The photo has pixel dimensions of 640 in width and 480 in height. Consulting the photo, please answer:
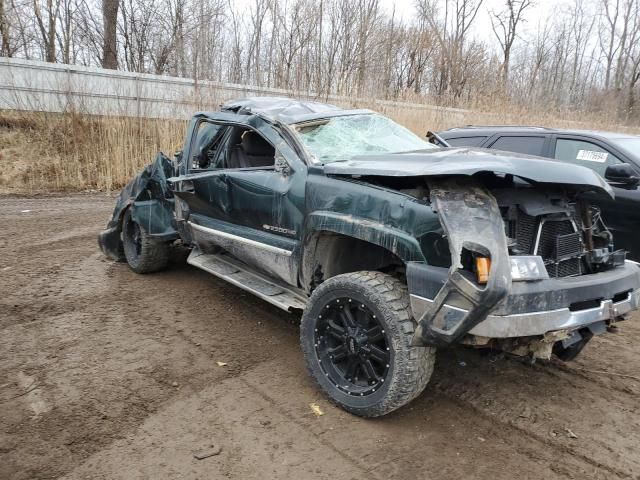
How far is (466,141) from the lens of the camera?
22.2 feet

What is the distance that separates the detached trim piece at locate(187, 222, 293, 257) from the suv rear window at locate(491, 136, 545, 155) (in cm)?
373

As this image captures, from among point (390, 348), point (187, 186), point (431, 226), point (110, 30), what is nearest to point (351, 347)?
point (390, 348)

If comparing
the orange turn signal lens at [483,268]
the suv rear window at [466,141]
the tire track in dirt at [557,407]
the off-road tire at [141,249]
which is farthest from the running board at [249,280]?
the suv rear window at [466,141]

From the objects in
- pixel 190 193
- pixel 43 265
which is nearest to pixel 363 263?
pixel 190 193

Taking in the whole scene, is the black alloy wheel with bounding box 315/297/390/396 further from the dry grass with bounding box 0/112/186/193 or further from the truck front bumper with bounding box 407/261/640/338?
the dry grass with bounding box 0/112/186/193

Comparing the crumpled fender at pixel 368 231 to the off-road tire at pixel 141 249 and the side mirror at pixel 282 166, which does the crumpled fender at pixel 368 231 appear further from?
the off-road tire at pixel 141 249

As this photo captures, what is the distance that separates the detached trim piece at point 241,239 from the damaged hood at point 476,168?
2.57 ft

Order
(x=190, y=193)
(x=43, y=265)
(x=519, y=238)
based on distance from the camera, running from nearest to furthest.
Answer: (x=519, y=238) < (x=190, y=193) < (x=43, y=265)

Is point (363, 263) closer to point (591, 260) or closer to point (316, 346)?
point (316, 346)

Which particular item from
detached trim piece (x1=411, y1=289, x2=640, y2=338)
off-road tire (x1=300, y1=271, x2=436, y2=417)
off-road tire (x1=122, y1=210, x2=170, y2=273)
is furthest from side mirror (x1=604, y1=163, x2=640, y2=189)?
off-road tire (x1=122, y1=210, x2=170, y2=273)

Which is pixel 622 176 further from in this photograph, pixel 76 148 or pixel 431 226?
pixel 76 148

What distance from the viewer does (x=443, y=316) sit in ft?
8.27

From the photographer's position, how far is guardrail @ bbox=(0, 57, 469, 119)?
39.7ft

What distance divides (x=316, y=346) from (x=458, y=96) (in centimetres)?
1345
